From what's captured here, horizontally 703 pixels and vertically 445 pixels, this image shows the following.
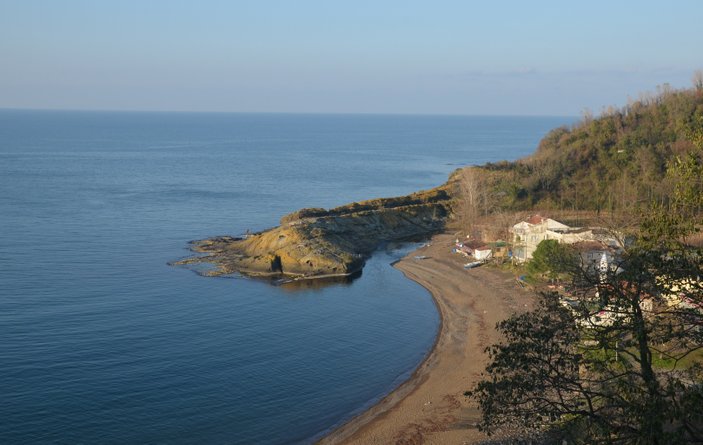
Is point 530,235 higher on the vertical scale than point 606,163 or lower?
lower

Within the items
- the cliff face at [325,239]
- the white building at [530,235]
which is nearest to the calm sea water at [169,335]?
the cliff face at [325,239]

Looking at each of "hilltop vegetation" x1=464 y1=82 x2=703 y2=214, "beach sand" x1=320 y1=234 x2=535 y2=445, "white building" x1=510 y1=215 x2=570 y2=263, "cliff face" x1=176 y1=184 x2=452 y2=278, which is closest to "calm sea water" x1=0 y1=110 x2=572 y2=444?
"beach sand" x1=320 y1=234 x2=535 y2=445

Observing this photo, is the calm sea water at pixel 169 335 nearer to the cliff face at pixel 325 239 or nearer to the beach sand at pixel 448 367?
the beach sand at pixel 448 367

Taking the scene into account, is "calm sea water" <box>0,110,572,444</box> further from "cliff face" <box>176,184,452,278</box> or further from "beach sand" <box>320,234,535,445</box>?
"cliff face" <box>176,184,452,278</box>

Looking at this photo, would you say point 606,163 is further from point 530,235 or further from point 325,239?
point 325,239

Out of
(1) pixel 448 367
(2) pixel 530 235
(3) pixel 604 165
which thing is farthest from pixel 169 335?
(3) pixel 604 165
